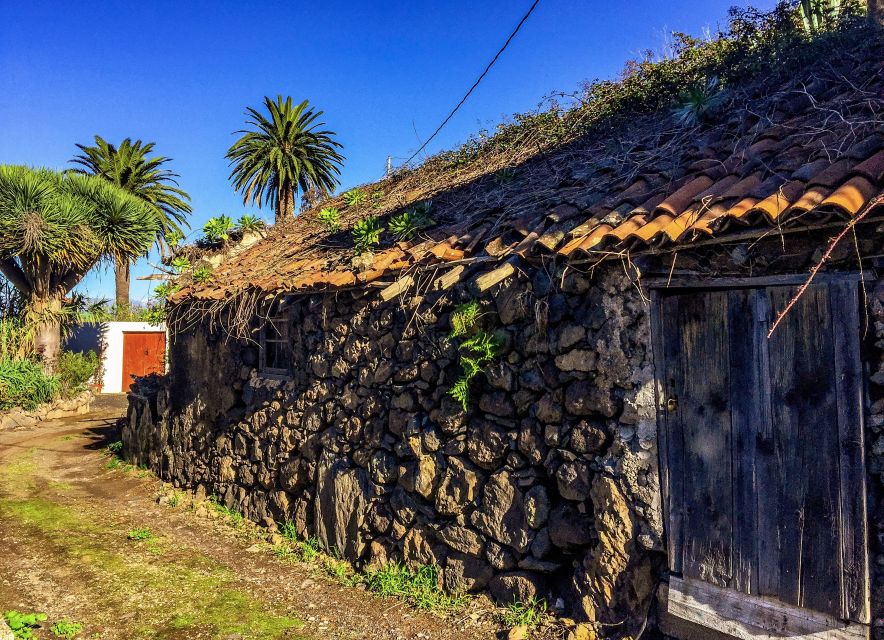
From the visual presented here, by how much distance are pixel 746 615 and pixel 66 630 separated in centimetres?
470

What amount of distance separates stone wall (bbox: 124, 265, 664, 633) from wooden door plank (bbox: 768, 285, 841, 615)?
2.39 ft

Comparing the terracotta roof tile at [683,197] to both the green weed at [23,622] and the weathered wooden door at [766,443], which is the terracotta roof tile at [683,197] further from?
the green weed at [23,622]

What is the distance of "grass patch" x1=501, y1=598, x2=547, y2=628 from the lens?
13.9 feet

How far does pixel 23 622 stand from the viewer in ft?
14.5

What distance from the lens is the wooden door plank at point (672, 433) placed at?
370 centimetres

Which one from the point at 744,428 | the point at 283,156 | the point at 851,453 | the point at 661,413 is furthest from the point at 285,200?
the point at 851,453

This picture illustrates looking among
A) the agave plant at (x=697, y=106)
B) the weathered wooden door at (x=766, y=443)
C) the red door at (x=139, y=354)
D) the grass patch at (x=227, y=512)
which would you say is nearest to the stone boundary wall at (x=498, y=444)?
the weathered wooden door at (x=766, y=443)

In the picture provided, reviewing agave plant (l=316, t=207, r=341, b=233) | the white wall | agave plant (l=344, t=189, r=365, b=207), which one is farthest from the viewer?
the white wall

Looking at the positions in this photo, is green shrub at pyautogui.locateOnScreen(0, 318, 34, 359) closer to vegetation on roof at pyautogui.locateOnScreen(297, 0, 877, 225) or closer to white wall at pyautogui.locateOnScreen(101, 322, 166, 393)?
white wall at pyautogui.locateOnScreen(101, 322, 166, 393)

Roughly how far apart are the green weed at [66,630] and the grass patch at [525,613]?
319 cm

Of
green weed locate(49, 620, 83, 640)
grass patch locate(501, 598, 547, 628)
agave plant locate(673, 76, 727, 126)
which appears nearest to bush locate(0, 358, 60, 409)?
green weed locate(49, 620, 83, 640)

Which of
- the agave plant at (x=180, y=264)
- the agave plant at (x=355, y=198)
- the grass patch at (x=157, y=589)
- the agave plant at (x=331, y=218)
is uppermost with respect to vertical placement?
the agave plant at (x=355, y=198)

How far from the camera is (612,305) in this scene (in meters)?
4.00

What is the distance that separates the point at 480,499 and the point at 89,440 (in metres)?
11.1
